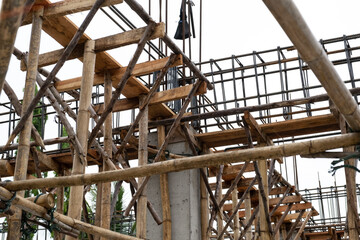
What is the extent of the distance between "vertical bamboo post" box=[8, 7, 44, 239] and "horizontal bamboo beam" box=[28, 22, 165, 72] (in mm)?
1129

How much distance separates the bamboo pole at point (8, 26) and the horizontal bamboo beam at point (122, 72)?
22.5 ft

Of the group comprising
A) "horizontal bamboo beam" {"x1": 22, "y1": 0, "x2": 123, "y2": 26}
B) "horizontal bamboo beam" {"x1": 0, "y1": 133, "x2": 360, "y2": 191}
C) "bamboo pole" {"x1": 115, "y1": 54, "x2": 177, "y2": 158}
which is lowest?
"horizontal bamboo beam" {"x1": 0, "y1": 133, "x2": 360, "y2": 191}

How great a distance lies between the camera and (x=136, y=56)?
9.14 meters

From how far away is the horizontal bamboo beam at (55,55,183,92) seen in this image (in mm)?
10445

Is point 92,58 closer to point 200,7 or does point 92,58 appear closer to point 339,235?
point 200,7

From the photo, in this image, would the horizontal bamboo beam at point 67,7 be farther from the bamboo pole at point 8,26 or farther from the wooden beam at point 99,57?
the bamboo pole at point 8,26

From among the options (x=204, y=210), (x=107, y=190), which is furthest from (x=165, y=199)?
(x=107, y=190)

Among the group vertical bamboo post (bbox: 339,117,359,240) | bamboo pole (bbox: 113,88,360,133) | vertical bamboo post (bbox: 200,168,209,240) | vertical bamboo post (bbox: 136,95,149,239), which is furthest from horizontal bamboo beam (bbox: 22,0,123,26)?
vertical bamboo post (bbox: 200,168,209,240)

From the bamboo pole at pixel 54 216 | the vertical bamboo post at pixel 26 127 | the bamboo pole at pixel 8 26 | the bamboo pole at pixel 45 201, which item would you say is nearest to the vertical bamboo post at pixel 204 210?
the bamboo pole at pixel 54 216

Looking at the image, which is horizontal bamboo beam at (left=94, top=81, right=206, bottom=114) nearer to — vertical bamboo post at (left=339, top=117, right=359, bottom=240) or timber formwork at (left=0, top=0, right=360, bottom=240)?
timber formwork at (left=0, top=0, right=360, bottom=240)

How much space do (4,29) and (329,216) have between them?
22900mm

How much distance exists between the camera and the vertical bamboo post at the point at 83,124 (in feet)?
28.1

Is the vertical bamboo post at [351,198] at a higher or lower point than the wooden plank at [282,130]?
lower

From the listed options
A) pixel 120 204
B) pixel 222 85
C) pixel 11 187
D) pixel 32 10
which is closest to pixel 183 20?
pixel 222 85
